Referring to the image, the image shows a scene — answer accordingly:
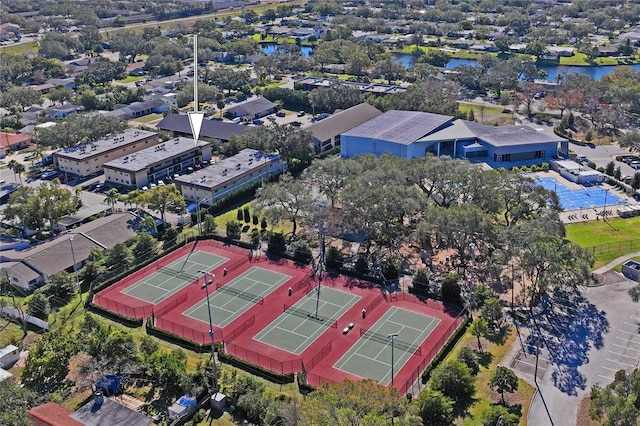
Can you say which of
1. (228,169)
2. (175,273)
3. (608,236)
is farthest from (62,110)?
(608,236)

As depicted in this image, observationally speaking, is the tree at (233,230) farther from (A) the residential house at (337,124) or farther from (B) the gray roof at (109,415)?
(A) the residential house at (337,124)

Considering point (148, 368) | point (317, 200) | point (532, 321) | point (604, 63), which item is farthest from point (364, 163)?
point (604, 63)

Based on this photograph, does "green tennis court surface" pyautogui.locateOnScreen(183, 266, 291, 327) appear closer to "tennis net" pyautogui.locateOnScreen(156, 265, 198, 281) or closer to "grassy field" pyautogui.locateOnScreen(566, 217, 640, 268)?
"tennis net" pyautogui.locateOnScreen(156, 265, 198, 281)

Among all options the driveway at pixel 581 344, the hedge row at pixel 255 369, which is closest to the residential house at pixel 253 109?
the hedge row at pixel 255 369

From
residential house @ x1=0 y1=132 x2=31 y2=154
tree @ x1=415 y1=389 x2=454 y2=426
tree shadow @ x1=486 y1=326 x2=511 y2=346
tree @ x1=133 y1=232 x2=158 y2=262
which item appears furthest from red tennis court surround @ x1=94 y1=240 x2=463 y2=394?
residential house @ x1=0 y1=132 x2=31 y2=154

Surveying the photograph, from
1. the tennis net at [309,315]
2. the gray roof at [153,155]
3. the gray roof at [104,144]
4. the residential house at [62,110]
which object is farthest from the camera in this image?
the residential house at [62,110]

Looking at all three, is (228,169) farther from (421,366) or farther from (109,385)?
(421,366)

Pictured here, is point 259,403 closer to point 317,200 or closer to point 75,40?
point 317,200
